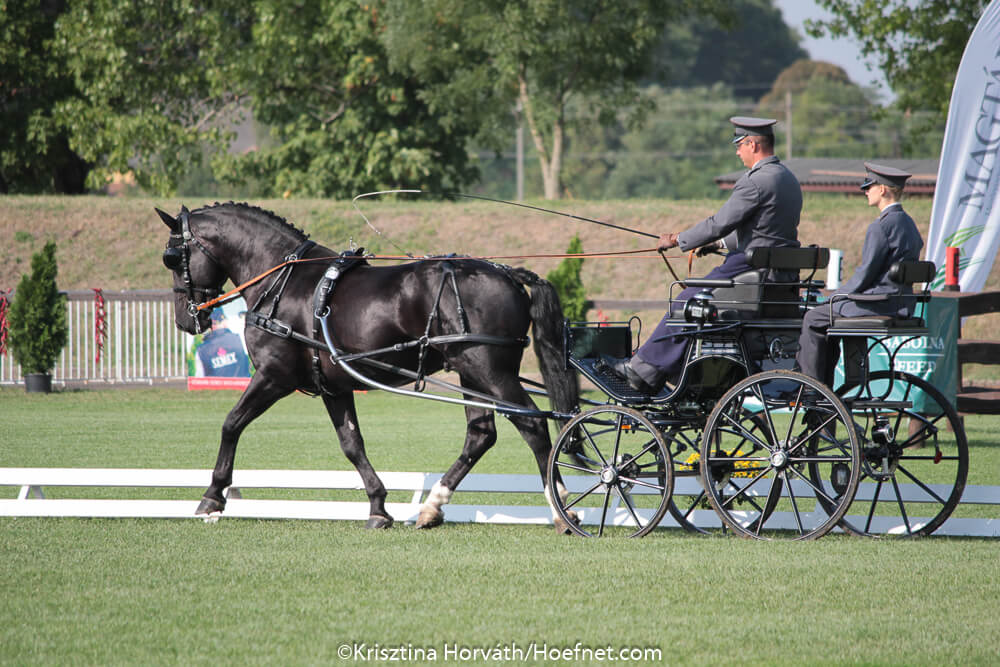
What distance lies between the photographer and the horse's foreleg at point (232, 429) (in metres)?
7.73

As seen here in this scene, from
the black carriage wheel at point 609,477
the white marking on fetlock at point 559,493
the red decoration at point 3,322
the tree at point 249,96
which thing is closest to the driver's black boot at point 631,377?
the black carriage wheel at point 609,477

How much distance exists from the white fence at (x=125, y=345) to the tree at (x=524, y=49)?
12208 millimetres

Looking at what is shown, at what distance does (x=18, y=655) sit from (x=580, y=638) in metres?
2.16

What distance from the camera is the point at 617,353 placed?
761 centimetres

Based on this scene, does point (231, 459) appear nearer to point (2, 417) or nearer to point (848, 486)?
point (848, 486)

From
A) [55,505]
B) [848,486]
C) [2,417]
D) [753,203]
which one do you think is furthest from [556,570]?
[2,417]

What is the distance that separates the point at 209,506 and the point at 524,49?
76.4 ft

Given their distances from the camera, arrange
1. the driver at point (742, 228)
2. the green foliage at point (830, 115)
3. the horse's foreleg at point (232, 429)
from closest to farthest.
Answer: the driver at point (742, 228) → the horse's foreleg at point (232, 429) → the green foliage at point (830, 115)

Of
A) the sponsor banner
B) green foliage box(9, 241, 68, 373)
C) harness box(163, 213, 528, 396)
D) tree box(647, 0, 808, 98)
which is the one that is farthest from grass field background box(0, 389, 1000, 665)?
tree box(647, 0, 808, 98)

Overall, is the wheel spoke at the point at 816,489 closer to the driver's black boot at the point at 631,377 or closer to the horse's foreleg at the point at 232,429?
the driver's black boot at the point at 631,377

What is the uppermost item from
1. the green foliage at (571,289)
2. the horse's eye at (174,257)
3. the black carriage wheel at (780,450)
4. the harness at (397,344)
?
the horse's eye at (174,257)

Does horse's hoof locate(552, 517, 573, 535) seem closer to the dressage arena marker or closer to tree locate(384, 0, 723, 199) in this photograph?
the dressage arena marker

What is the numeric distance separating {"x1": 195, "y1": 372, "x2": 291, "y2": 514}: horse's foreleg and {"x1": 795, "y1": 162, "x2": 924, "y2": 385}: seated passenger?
10.9ft

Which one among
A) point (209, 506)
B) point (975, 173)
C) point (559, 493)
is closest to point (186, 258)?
point (209, 506)
